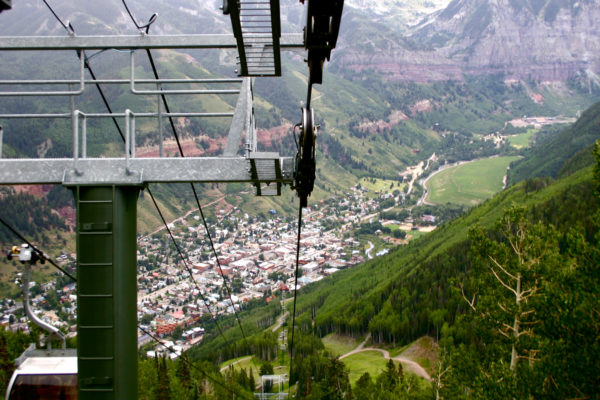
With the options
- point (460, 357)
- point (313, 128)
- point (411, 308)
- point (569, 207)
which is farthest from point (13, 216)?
point (313, 128)

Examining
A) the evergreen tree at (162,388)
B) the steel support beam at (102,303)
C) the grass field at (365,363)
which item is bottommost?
Answer: the grass field at (365,363)

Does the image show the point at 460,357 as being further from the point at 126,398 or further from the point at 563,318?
the point at 126,398

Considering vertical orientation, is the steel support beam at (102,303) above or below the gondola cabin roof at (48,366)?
above

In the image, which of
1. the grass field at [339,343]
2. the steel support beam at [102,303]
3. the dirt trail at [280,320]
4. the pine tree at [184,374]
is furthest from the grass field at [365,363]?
the steel support beam at [102,303]

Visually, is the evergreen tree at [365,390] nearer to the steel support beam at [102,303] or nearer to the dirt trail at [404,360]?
the dirt trail at [404,360]

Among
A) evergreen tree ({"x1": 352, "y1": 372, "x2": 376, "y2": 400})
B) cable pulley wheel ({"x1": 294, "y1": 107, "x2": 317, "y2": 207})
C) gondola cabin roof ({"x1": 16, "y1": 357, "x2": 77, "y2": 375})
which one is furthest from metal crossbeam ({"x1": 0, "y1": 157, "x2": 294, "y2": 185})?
evergreen tree ({"x1": 352, "y1": 372, "x2": 376, "y2": 400})

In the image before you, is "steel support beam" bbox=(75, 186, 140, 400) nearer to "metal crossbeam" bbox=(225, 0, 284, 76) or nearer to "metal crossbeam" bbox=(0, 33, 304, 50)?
"metal crossbeam" bbox=(0, 33, 304, 50)
